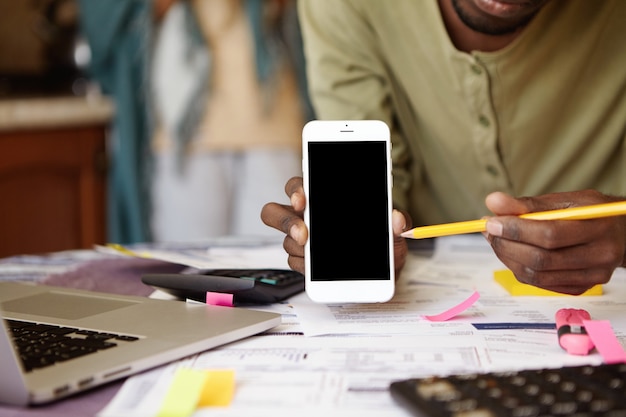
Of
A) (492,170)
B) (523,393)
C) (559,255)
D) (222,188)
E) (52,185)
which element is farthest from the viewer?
(52,185)

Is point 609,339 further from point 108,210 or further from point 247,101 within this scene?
point 108,210

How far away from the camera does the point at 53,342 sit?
715 millimetres

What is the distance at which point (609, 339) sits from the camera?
0.73 m

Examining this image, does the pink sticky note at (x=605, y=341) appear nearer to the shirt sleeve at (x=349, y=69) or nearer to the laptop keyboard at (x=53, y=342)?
the laptop keyboard at (x=53, y=342)

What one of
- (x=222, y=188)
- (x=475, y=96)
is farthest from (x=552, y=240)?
(x=222, y=188)

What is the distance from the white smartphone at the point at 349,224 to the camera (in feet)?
2.78

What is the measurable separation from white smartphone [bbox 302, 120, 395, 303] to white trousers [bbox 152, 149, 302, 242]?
49.9 inches

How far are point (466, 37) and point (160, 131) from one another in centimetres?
113

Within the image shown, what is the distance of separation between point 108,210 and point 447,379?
1.95 meters

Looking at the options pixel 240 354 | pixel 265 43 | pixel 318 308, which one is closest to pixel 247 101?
pixel 265 43

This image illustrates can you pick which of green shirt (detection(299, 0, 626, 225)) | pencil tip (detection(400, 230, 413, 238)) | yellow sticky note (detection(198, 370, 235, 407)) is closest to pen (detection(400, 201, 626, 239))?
pencil tip (detection(400, 230, 413, 238))

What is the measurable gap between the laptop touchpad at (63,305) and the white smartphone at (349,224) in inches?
7.7

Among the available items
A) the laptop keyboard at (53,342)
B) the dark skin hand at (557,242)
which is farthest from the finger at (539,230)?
the laptop keyboard at (53,342)

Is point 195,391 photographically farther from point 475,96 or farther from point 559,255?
point 475,96
